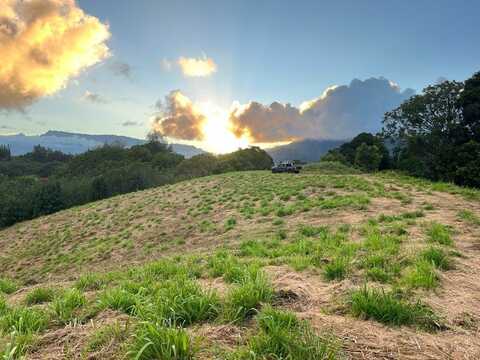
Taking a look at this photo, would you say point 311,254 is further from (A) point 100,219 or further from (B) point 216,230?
(A) point 100,219

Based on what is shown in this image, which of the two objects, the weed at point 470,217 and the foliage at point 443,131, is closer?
the weed at point 470,217

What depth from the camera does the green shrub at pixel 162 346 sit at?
Answer: 2418 mm

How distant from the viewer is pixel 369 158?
189ft

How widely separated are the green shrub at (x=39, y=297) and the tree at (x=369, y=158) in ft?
196

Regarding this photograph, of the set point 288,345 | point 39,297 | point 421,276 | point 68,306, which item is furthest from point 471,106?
point 39,297

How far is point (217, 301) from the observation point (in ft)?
11.6

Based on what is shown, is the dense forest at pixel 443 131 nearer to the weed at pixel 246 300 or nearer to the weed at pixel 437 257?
A: the weed at pixel 437 257

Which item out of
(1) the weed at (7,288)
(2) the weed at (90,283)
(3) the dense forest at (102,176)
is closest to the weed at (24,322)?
(2) the weed at (90,283)

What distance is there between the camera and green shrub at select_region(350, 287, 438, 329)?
3051mm

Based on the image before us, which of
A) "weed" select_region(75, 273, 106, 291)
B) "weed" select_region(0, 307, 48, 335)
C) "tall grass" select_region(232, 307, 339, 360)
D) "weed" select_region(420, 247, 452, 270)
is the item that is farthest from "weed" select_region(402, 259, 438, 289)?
"weed" select_region(75, 273, 106, 291)

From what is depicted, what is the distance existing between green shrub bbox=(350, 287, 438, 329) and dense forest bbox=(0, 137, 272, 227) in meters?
57.4

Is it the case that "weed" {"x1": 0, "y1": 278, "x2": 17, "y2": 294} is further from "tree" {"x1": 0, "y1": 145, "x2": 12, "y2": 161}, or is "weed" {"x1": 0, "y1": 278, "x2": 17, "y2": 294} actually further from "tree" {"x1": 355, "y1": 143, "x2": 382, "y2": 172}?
"tree" {"x1": 0, "y1": 145, "x2": 12, "y2": 161}

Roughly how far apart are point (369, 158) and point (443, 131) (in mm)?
21247

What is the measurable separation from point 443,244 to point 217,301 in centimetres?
529
